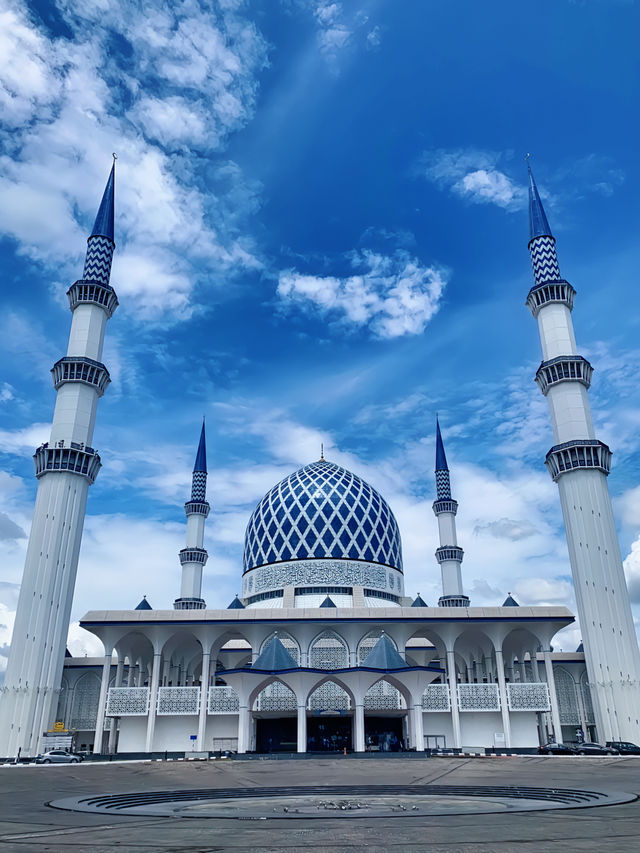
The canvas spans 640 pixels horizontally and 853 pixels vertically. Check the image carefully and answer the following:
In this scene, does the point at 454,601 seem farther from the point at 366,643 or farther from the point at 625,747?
the point at 625,747

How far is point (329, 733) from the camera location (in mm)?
30000

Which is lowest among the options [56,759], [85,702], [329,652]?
[56,759]

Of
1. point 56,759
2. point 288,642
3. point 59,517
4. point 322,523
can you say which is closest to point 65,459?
point 59,517

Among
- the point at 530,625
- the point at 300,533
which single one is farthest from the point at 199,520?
the point at 530,625

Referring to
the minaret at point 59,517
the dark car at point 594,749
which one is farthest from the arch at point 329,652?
the minaret at point 59,517

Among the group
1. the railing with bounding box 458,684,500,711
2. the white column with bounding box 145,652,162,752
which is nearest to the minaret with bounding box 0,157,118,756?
the white column with bounding box 145,652,162,752

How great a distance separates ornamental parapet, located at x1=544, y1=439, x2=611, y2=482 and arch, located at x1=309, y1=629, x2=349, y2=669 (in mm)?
11972

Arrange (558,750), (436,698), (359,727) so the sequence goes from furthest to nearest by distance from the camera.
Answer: (436,698), (359,727), (558,750)

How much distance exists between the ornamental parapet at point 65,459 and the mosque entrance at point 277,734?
13184mm

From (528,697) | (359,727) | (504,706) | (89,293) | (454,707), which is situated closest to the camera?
(359,727)

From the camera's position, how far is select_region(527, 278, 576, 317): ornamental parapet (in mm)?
32344

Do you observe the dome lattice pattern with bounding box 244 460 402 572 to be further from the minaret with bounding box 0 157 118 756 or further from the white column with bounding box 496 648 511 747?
the minaret with bounding box 0 157 118 756

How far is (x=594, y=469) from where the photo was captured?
2911 centimetres

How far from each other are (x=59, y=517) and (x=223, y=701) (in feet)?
33.0
